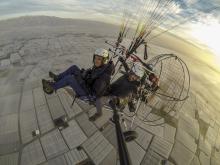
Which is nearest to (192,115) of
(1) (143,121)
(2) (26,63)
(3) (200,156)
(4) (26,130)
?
(3) (200,156)

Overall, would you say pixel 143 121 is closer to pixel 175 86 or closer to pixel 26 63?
pixel 175 86

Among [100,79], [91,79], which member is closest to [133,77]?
[100,79]

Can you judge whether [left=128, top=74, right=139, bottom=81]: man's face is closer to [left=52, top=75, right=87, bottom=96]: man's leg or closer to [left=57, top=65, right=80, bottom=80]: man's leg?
[left=52, top=75, right=87, bottom=96]: man's leg

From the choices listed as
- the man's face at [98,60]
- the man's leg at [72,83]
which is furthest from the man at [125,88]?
the man's face at [98,60]

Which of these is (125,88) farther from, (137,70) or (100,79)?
(100,79)

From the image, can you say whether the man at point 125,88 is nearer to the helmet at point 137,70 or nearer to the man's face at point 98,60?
the helmet at point 137,70

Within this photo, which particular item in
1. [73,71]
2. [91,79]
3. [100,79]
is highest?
[100,79]
